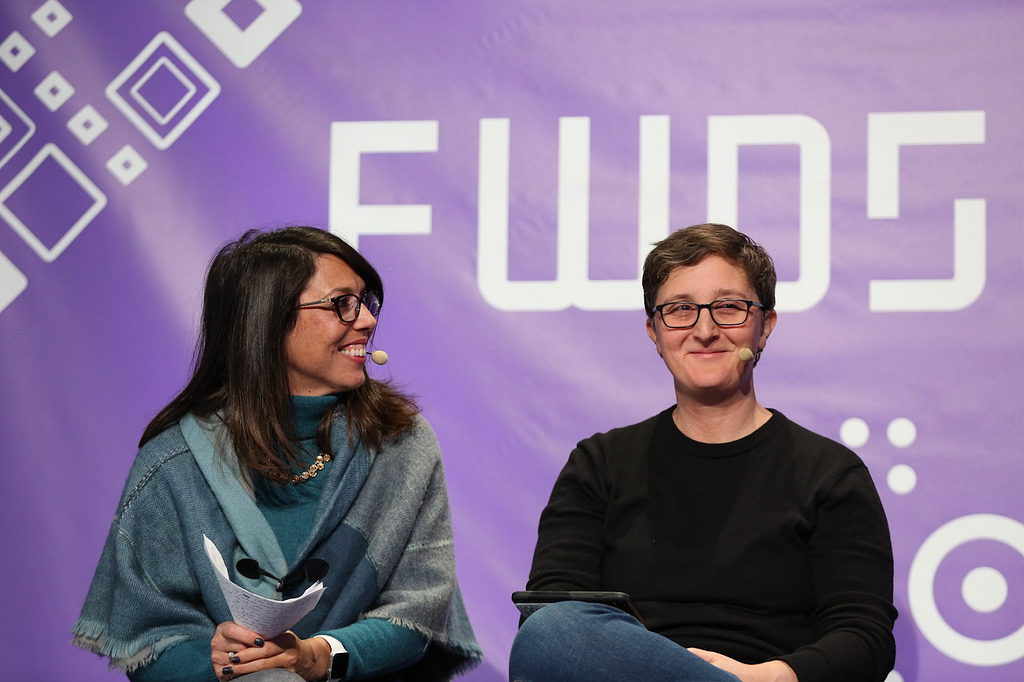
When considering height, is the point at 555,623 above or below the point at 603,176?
below

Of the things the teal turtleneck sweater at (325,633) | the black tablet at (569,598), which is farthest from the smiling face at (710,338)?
the teal turtleneck sweater at (325,633)

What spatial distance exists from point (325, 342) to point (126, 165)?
1.22 meters

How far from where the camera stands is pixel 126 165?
3004 mm

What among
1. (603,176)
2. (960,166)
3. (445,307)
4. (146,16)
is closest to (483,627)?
(445,307)

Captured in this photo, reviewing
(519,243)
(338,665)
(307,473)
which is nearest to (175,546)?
(307,473)

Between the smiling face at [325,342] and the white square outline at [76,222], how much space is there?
45.6 inches

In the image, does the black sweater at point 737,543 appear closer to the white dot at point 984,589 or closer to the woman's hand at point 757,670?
the woman's hand at point 757,670

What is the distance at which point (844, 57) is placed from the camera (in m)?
2.74

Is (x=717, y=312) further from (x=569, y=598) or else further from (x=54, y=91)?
(x=54, y=91)

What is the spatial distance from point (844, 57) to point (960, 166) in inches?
14.8

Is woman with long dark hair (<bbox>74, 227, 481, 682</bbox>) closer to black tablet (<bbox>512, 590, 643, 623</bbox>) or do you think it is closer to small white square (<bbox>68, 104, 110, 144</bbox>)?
black tablet (<bbox>512, 590, 643, 623</bbox>)

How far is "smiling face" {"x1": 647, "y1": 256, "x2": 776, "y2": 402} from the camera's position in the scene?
1.91 metres

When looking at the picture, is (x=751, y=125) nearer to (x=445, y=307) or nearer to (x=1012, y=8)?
(x=1012, y=8)

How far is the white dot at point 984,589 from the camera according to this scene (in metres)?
2.54
